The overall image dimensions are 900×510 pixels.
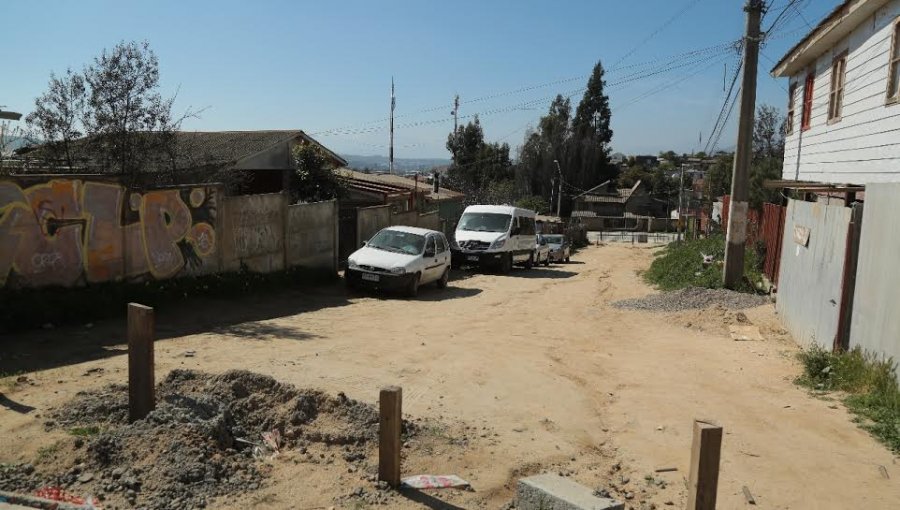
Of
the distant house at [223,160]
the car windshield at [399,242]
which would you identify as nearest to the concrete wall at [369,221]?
the car windshield at [399,242]

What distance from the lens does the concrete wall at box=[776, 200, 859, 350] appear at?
9.16m

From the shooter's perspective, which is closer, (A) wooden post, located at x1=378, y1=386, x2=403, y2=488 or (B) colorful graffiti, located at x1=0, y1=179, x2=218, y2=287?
(A) wooden post, located at x1=378, y1=386, x2=403, y2=488

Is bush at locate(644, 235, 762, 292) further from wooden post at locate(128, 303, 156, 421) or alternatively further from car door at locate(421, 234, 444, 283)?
wooden post at locate(128, 303, 156, 421)

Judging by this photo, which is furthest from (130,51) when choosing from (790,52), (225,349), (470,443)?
(790,52)

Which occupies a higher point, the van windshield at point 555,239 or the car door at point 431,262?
the car door at point 431,262

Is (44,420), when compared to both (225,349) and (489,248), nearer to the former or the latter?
(225,349)

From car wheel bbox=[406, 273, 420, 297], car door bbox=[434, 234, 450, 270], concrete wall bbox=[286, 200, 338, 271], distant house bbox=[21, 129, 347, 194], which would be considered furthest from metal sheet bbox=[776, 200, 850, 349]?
distant house bbox=[21, 129, 347, 194]

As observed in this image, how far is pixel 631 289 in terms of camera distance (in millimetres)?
19109

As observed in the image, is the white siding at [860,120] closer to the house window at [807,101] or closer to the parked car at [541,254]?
the house window at [807,101]

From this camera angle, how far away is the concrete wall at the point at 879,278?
730cm

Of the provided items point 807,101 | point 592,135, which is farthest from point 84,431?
point 592,135

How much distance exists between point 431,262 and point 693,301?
605 centimetres

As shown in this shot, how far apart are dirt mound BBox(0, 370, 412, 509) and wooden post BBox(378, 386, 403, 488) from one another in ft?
1.73

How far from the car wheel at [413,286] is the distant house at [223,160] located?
5.11 m
